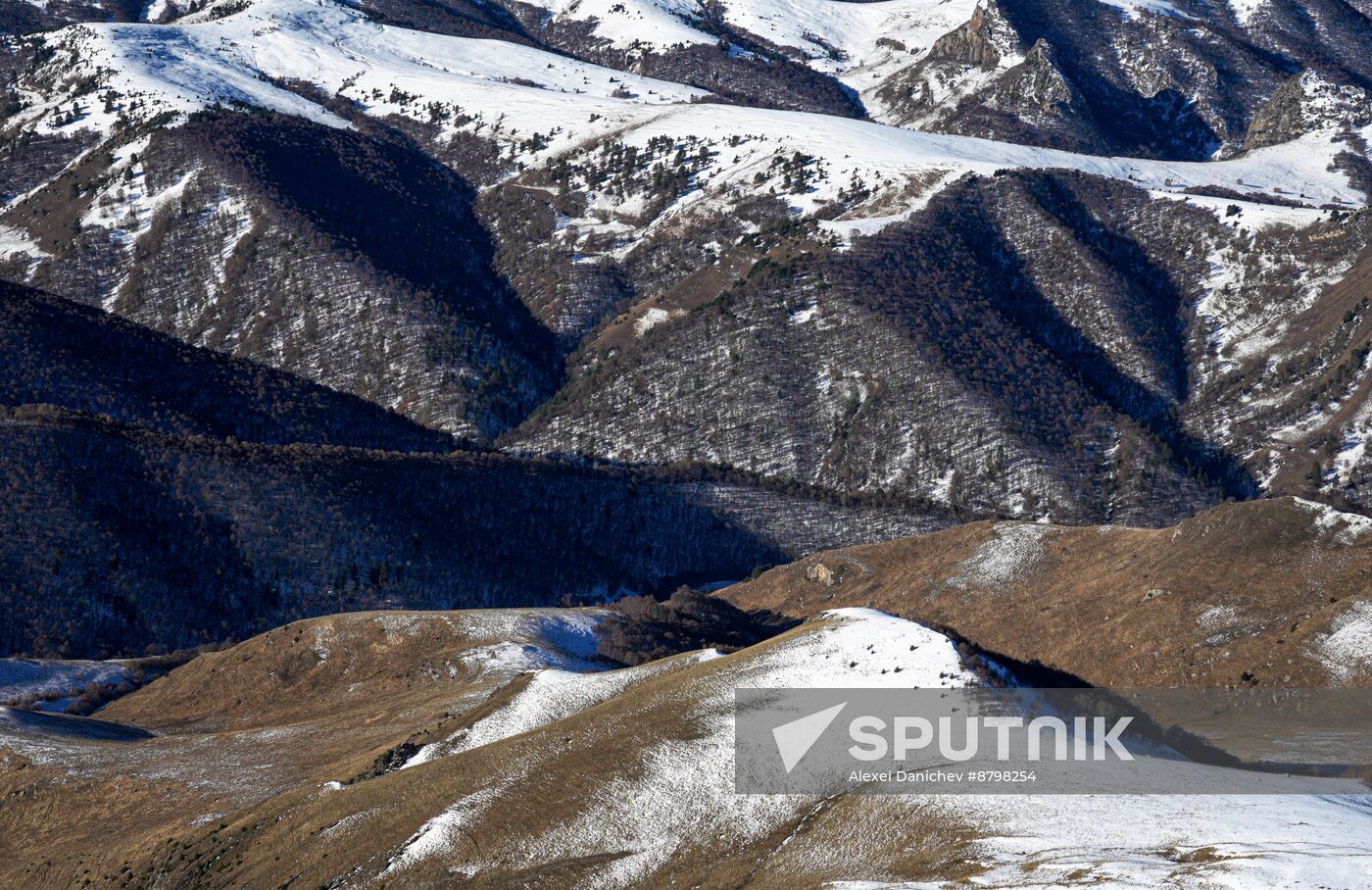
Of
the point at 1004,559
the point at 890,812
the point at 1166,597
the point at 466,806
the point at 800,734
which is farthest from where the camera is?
the point at 1004,559

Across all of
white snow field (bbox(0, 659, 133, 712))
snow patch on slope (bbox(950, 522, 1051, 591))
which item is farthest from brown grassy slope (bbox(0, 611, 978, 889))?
snow patch on slope (bbox(950, 522, 1051, 591))

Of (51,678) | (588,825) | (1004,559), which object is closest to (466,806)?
(588,825)

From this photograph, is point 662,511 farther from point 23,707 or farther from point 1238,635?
point 1238,635

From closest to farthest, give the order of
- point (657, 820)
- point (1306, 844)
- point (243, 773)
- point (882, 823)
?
point (1306, 844) → point (882, 823) → point (657, 820) → point (243, 773)

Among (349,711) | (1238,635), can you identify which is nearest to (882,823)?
(1238,635)

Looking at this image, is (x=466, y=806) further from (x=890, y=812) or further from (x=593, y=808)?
(x=890, y=812)

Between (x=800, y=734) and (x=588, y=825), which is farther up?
(x=800, y=734)
